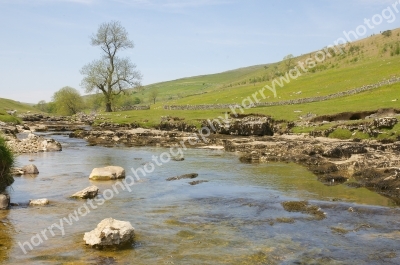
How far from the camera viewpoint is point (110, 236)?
11.6 meters

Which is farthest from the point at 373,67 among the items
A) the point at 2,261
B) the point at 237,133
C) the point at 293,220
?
the point at 2,261

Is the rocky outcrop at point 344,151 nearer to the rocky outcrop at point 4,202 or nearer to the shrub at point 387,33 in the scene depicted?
the rocky outcrop at point 4,202

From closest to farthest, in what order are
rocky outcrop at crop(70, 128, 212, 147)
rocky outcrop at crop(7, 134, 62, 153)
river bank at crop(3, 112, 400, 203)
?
1. river bank at crop(3, 112, 400, 203)
2. rocky outcrop at crop(7, 134, 62, 153)
3. rocky outcrop at crop(70, 128, 212, 147)

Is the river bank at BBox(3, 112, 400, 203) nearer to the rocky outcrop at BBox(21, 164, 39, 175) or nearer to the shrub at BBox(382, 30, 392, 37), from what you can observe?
the rocky outcrop at BBox(21, 164, 39, 175)

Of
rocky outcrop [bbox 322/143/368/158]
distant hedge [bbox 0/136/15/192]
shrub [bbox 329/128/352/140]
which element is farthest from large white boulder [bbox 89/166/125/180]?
shrub [bbox 329/128/352/140]

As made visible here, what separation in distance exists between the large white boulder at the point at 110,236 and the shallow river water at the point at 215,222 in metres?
0.31

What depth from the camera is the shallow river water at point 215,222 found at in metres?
11.1

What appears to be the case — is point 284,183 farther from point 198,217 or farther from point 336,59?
point 336,59

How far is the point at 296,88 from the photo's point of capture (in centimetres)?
8288

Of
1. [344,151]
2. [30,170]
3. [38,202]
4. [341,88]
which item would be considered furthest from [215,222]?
[341,88]

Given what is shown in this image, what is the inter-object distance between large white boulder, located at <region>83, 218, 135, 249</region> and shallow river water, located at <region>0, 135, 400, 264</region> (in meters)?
0.31

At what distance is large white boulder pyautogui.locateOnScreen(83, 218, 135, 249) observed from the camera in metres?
11.6

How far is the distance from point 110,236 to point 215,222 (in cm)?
423

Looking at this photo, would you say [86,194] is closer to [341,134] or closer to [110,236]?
[110,236]
